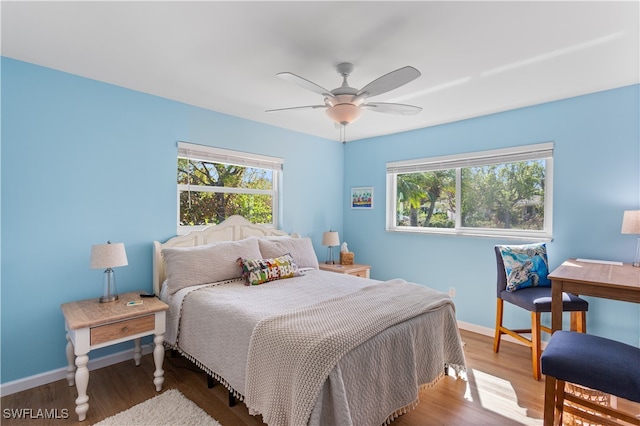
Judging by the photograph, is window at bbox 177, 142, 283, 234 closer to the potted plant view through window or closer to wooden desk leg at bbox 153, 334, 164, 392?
wooden desk leg at bbox 153, 334, 164, 392

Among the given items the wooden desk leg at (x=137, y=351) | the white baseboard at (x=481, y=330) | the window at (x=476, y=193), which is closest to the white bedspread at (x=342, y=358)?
the wooden desk leg at (x=137, y=351)

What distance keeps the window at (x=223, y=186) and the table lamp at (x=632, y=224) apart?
10.7ft

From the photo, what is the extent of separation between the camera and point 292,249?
333 centimetres

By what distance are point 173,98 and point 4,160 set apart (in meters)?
1.34

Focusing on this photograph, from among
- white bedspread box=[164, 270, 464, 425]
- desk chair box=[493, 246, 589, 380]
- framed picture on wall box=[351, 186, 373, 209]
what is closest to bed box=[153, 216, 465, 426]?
white bedspread box=[164, 270, 464, 425]

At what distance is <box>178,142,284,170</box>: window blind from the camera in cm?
314

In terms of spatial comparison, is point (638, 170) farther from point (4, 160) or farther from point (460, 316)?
point (4, 160)

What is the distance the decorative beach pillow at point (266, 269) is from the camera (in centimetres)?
273

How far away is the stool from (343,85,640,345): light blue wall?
1.42m

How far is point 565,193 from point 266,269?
2.83 meters

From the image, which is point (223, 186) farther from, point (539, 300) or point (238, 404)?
point (539, 300)

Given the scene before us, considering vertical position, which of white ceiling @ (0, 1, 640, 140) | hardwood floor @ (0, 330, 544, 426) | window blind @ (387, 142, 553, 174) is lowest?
hardwood floor @ (0, 330, 544, 426)

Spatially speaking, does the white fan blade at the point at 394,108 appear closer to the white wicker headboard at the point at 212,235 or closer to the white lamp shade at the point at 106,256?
the white wicker headboard at the point at 212,235

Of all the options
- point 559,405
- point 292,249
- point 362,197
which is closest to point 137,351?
point 292,249
